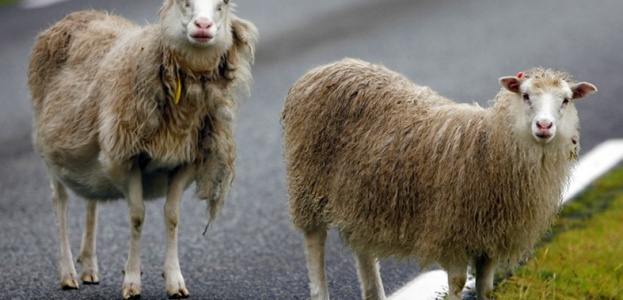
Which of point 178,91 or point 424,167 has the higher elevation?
point 178,91

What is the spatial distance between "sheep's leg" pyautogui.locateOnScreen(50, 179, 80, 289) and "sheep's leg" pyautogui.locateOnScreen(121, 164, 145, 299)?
1.40 ft

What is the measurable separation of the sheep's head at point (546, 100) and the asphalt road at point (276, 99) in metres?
1.79

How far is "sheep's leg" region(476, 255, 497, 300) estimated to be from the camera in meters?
5.58

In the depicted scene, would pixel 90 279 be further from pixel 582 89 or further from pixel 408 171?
pixel 582 89

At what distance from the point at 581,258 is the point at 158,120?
8.39 ft

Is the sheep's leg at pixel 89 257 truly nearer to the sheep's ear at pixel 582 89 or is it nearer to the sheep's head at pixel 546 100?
the sheep's head at pixel 546 100

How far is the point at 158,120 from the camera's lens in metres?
6.52

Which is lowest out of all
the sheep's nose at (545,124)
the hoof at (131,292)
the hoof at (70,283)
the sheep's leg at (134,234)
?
the hoof at (70,283)

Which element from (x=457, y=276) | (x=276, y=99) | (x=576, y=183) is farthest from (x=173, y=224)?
(x=276, y=99)

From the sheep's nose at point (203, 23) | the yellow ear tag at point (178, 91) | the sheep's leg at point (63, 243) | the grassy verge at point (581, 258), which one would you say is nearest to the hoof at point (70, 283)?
the sheep's leg at point (63, 243)

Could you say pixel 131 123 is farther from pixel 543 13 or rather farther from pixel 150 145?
pixel 543 13

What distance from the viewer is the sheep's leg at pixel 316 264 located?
20.1ft

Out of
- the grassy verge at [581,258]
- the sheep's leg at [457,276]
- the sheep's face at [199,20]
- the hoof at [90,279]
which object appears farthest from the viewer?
the hoof at [90,279]

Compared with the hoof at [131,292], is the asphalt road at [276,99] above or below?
above
